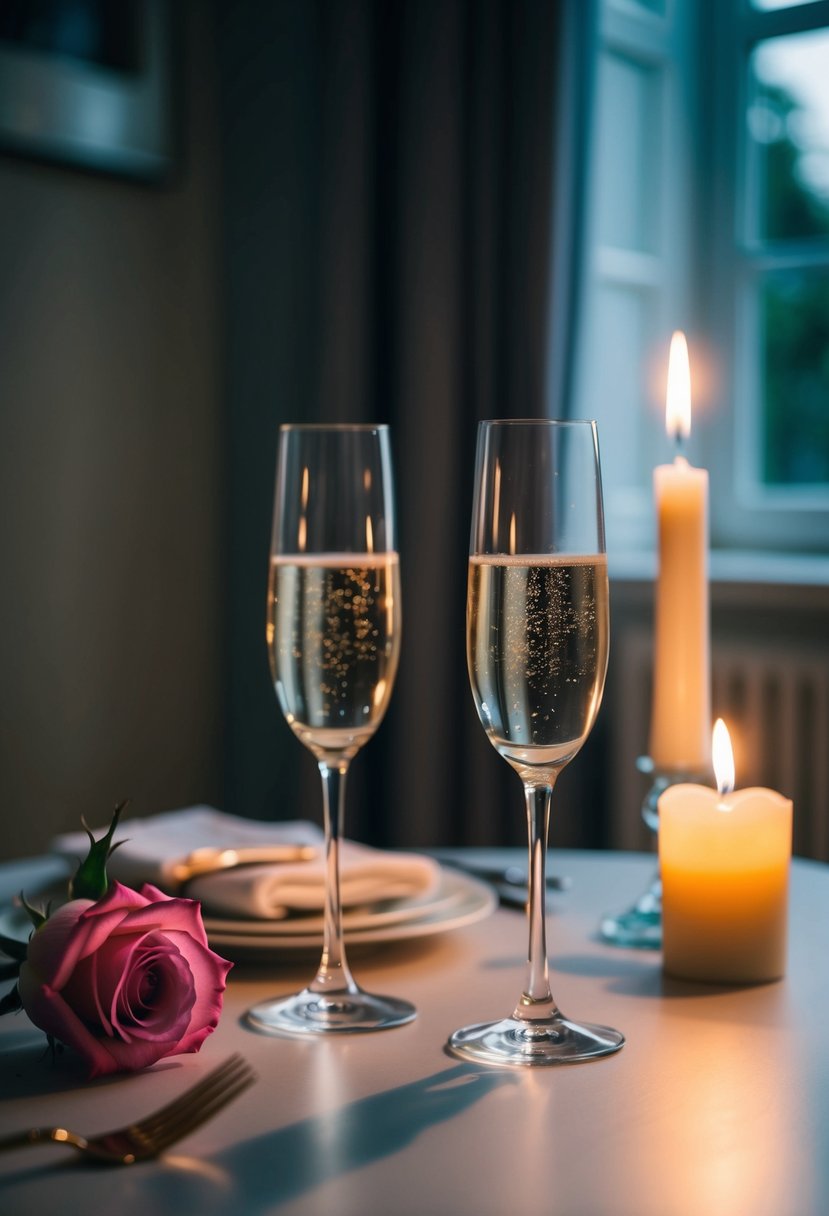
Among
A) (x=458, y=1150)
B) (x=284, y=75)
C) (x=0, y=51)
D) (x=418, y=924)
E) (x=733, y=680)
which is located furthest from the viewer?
(x=284, y=75)

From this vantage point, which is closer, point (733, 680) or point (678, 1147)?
point (678, 1147)

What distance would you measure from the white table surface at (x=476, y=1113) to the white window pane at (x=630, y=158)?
194 centimetres

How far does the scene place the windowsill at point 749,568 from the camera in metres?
2.15

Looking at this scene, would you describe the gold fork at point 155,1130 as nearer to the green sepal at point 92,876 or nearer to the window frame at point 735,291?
the green sepal at point 92,876

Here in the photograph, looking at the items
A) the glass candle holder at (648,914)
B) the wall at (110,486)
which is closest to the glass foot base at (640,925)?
the glass candle holder at (648,914)

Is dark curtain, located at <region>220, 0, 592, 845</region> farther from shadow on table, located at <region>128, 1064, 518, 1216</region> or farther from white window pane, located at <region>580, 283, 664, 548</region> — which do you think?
Result: shadow on table, located at <region>128, 1064, 518, 1216</region>

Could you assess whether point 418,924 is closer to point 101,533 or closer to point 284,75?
point 101,533

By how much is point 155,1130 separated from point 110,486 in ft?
6.35

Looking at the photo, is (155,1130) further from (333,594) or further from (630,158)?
(630,158)

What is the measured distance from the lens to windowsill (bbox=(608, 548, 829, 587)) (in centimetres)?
215

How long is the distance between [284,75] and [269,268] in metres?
0.36


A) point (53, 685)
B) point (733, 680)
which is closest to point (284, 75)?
point (53, 685)

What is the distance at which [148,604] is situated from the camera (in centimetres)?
251

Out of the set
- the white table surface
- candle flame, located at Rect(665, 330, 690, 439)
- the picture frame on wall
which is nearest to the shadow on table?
the white table surface
